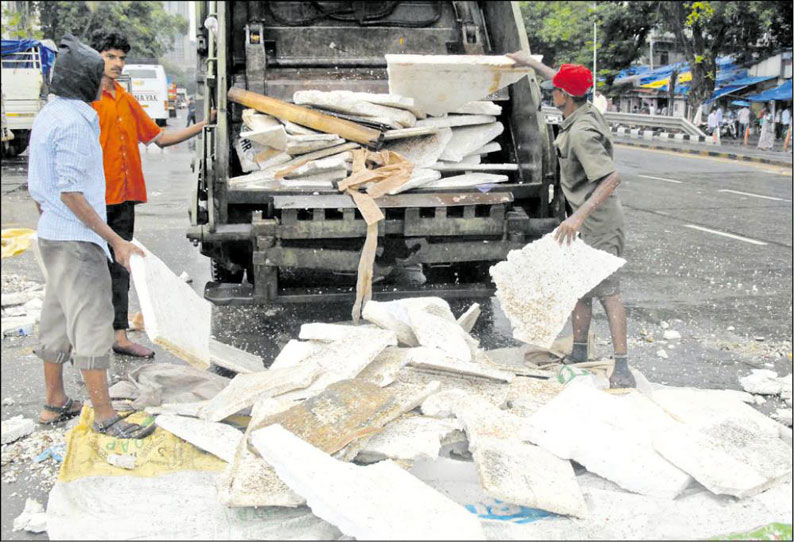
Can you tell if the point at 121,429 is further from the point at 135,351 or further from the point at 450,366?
the point at 450,366

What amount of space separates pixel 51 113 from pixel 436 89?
8.06 ft

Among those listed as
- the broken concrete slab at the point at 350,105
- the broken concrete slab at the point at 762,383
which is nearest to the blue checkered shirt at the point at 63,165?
the broken concrete slab at the point at 350,105

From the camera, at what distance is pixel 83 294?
3.43 meters

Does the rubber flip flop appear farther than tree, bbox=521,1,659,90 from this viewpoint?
No

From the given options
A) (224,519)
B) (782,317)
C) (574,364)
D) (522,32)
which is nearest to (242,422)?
(224,519)

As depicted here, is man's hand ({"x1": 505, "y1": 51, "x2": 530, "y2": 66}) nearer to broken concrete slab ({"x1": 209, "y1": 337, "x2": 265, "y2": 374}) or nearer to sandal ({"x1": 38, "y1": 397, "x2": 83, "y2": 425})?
broken concrete slab ({"x1": 209, "y1": 337, "x2": 265, "y2": 374})

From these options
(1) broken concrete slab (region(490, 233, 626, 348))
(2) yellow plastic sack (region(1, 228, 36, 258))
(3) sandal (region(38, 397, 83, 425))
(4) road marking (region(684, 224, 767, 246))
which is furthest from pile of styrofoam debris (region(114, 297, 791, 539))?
(4) road marking (region(684, 224, 767, 246))

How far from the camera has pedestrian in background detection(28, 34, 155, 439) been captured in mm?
3238

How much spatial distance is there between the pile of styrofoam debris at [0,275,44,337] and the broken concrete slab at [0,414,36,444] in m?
1.42

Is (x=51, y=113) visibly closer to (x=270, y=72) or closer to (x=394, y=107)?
(x=394, y=107)

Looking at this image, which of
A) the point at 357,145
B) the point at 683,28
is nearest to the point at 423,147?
the point at 357,145

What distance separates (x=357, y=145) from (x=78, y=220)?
206 centimetres

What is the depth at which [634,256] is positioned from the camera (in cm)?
790

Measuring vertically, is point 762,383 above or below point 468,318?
below
